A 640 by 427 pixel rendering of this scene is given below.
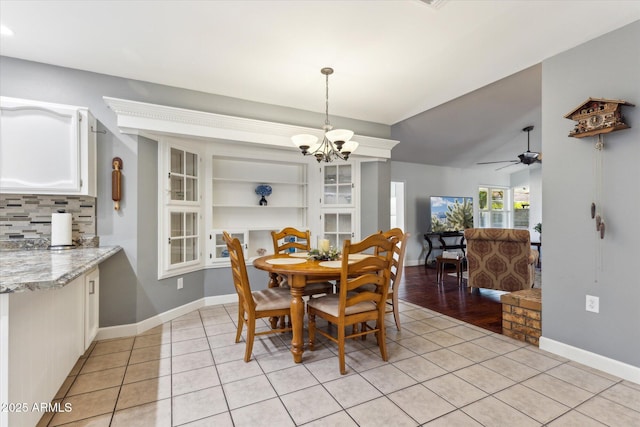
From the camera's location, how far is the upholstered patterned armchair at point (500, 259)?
394cm

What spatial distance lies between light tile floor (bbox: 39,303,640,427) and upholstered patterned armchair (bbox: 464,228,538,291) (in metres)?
1.67

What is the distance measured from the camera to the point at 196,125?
3084 millimetres

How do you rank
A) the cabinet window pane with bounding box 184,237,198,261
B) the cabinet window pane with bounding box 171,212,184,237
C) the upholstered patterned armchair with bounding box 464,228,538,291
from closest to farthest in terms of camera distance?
the cabinet window pane with bounding box 171,212,184,237, the cabinet window pane with bounding box 184,237,198,261, the upholstered patterned armchair with bounding box 464,228,538,291

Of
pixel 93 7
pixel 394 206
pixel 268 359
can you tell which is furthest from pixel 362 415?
pixel 394 206

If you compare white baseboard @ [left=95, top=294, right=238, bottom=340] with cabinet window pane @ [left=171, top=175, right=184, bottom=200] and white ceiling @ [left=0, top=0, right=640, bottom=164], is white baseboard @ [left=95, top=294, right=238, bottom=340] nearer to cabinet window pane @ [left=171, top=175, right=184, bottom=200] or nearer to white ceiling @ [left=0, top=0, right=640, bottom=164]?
cabinet window pane @ [left=171, top=175, right=184, bottom=200]

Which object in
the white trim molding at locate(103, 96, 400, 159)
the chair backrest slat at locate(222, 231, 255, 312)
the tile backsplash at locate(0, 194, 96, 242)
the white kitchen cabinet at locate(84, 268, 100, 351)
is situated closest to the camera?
the chair backrest slat at locate(222, 231, 255, 312)

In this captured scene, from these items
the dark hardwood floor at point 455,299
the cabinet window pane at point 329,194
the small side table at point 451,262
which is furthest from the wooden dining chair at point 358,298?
the small side table at point 451,262

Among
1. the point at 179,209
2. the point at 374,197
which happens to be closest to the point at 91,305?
the point at 179,209

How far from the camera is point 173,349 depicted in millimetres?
2518

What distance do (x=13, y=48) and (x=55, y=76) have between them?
0.30 metres

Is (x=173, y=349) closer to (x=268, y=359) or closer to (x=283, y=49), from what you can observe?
(x=268, y=359)

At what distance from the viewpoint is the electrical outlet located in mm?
2191

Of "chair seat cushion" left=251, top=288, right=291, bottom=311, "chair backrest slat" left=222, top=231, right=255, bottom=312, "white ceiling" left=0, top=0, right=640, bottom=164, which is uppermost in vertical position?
"white ceiling" left=0, top=0, right=640, bottom=164

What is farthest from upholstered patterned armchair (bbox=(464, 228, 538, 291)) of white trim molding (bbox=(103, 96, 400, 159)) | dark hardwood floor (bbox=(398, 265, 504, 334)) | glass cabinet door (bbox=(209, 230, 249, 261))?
glass cabinet door (bbox=(209, 230, 249, 261))
